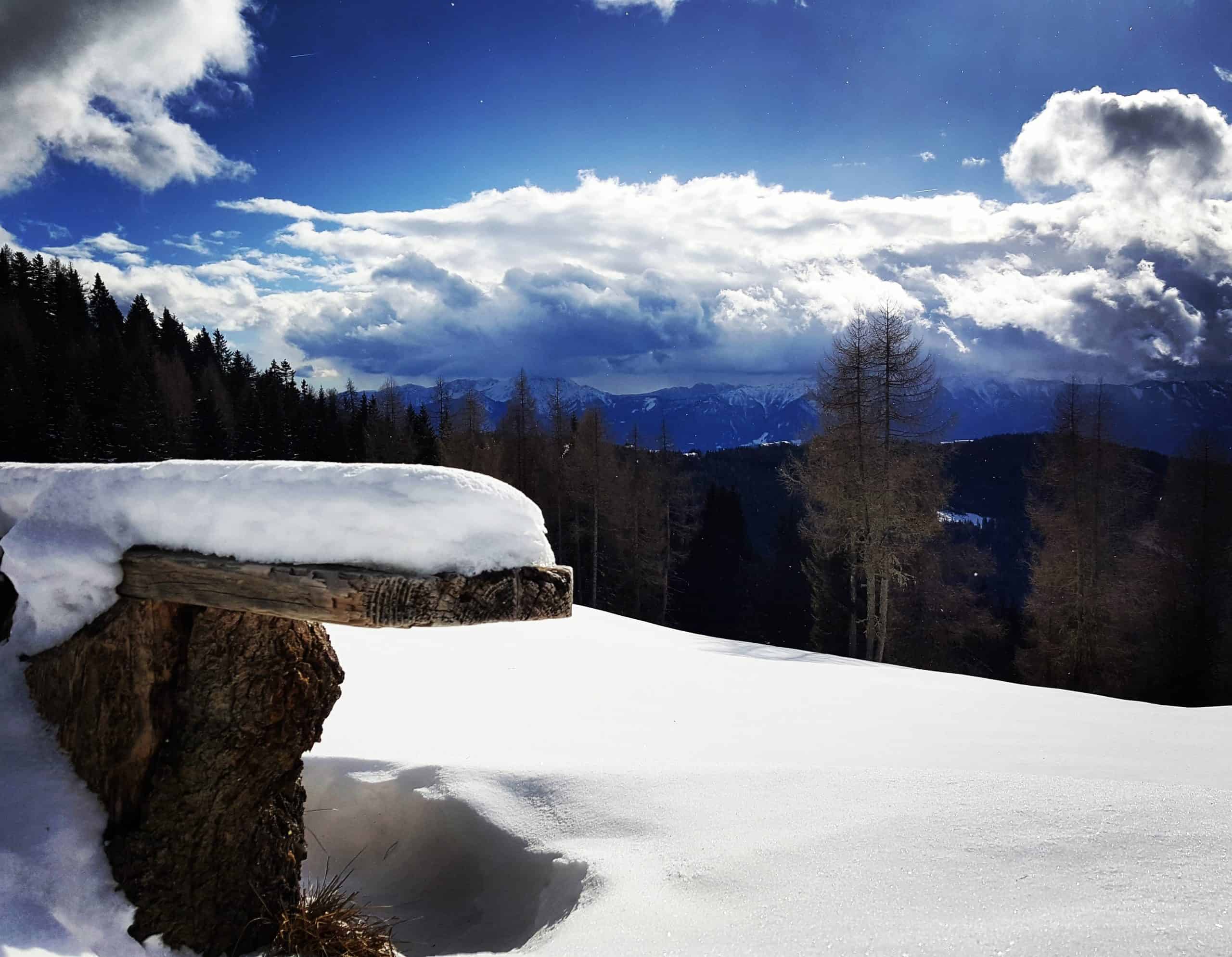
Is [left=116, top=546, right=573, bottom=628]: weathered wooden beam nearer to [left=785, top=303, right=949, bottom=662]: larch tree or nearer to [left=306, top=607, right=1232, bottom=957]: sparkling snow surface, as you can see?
[left=306, top=607, right=1232, bottom=957]: sparkling snow surface

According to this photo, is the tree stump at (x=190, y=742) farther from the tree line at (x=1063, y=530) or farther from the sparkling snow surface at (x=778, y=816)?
the tree line at (x=1063, y=530)

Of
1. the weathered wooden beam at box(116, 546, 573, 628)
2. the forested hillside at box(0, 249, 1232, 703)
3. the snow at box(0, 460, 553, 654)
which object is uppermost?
the snow at box(0, 460, 553, 654)

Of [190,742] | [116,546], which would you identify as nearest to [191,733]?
[190,742]

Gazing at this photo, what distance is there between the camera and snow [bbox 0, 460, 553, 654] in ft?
8.65

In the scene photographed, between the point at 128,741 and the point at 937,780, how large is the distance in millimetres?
3864

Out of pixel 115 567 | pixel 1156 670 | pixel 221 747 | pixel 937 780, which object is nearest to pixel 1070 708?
pixel 937 780

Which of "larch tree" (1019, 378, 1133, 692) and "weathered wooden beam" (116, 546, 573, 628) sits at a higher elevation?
"weathered wooden beam" (116, 546, 573, 628)

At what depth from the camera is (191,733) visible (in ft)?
Answer: 10.6

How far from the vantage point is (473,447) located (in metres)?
30.1

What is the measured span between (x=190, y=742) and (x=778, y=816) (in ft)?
9.03

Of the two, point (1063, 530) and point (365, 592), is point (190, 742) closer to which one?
point (365, 592)

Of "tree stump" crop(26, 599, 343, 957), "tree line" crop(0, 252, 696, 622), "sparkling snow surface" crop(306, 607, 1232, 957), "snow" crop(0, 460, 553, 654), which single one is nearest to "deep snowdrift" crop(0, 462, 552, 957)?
"snow" crop(0, 460, 553, 654)

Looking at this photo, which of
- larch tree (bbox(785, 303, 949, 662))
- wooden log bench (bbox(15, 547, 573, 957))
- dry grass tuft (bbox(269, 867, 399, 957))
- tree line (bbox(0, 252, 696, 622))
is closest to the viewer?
wooden log bench (bbox(15, 547, 573, 957))

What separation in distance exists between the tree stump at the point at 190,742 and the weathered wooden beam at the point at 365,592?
1.18 feet
